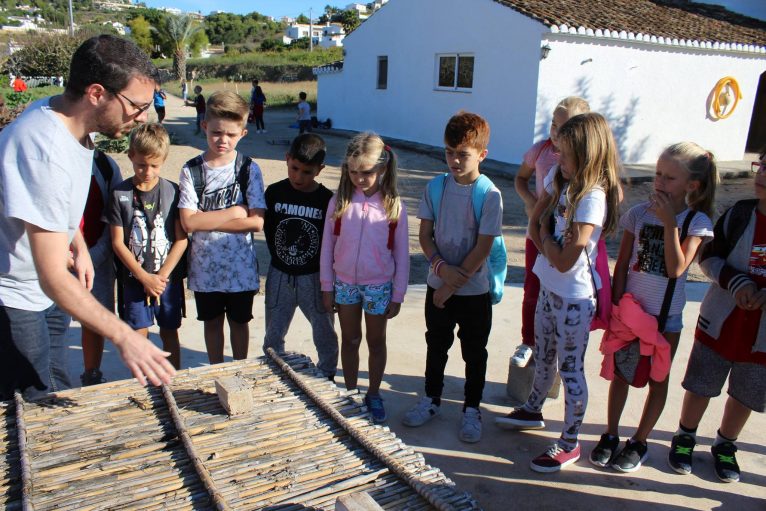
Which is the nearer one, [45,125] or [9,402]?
[45,125]

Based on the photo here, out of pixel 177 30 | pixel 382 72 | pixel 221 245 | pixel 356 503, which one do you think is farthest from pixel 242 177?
pixel 177 30

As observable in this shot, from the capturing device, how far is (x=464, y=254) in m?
3.27

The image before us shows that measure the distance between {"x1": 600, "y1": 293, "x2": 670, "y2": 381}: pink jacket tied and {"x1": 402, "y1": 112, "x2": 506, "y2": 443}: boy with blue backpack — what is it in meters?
0.66

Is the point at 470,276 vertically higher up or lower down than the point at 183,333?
higher up

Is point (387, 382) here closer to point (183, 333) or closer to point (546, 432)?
point (546, 432)

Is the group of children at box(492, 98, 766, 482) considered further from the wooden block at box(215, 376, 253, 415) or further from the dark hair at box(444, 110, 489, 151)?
the wooden block at box(215, 376, 253, 415)

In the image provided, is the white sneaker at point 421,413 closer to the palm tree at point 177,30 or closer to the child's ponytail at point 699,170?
the child's ponytail at point 699,170

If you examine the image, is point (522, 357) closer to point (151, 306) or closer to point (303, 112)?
point (151, 306)

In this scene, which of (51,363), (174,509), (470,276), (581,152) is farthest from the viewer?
(470,276)

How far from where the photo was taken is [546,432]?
11.2ft

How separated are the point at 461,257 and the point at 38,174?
2070 millimetres

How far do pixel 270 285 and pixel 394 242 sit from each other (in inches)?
31.4

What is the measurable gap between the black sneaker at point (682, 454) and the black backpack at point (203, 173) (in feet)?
8.76

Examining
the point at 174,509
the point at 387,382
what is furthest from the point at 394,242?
the point at 174,509
